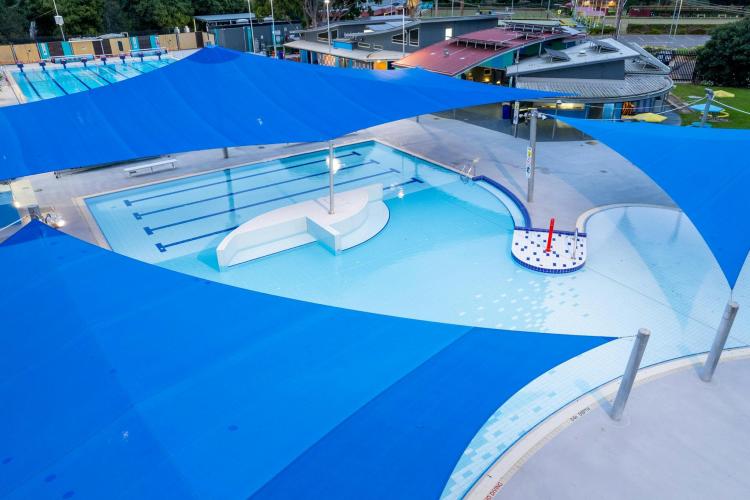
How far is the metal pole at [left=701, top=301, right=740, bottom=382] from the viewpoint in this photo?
24.8ft

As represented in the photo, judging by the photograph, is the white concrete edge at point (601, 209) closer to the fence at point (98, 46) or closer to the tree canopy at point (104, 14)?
the tree canopy at point (104, 14)

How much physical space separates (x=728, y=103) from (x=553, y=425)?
2484 centimetres

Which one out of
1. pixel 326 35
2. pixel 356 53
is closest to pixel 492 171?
pixel 356 53

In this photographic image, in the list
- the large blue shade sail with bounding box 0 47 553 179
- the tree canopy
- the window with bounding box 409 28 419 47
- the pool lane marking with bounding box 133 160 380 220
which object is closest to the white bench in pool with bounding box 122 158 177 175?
the pool lane marking with bounding box 133 160 380 220

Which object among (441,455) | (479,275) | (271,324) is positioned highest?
(271,324)

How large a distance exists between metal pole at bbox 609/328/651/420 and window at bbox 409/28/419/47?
2799 cm

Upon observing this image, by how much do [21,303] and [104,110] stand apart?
8704mm

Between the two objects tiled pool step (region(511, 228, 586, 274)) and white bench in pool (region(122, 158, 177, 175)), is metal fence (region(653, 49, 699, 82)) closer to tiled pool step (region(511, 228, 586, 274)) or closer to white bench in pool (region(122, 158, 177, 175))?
tiled pool step (region(511, 228, 586, 274))

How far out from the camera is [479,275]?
11914 millimetres

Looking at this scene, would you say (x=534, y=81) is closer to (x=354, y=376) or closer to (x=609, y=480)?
(x=609, y=480)

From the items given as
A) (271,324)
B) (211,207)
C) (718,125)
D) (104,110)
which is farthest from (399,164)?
(271,324)

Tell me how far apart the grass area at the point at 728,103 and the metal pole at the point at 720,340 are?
16.7 meters

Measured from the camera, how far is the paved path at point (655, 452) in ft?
21.4

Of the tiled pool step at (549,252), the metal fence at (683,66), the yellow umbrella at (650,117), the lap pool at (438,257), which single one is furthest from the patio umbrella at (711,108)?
the metal fence at (683,66)
